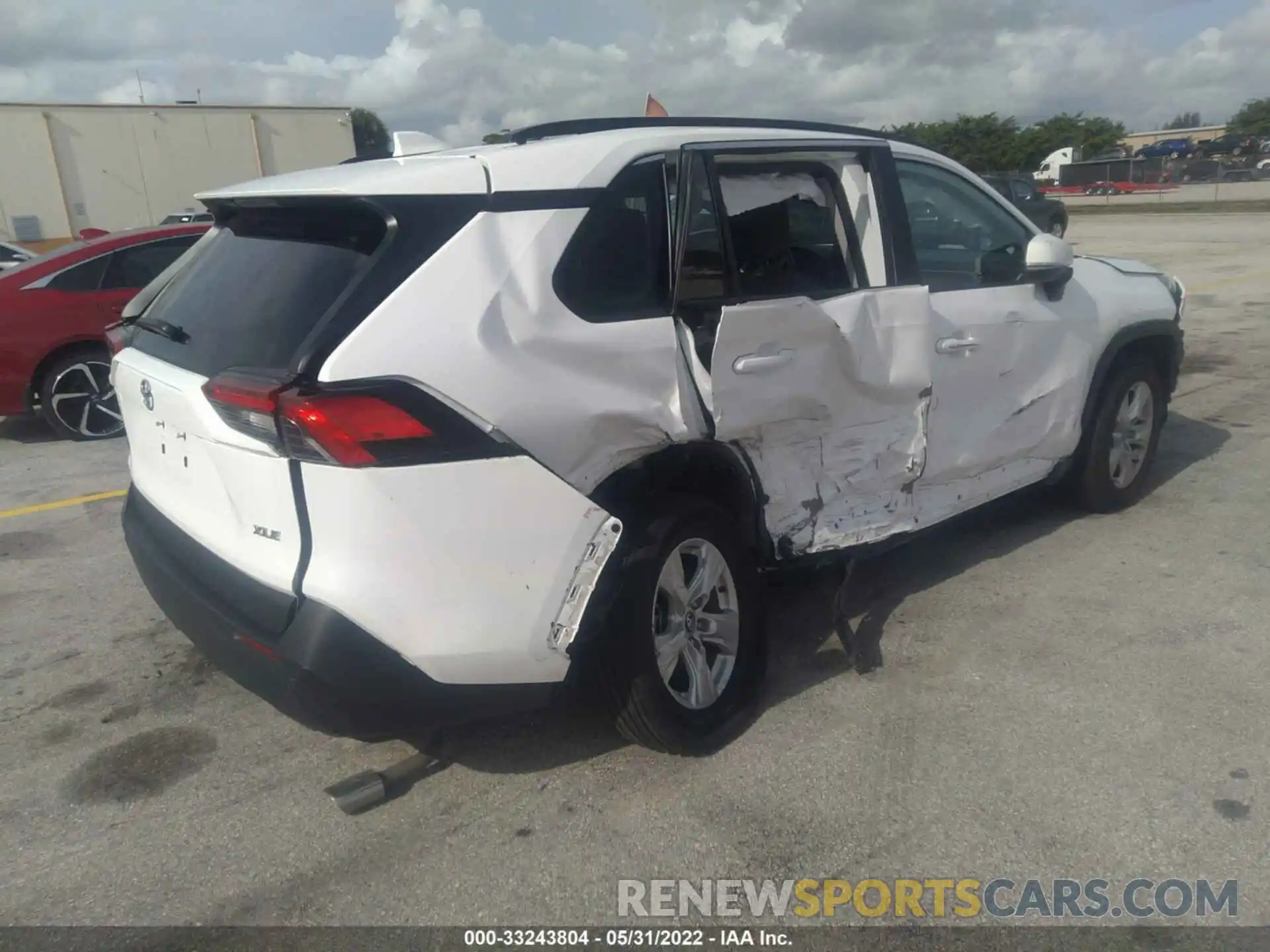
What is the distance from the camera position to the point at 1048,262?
4250 millimetres

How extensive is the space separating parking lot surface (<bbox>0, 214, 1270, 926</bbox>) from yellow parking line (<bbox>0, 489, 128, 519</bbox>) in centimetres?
136

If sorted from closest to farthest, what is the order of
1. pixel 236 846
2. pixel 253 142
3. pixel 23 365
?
pixel 236 846
pixel 23 365
pixel 253 142

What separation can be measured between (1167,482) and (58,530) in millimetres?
6350

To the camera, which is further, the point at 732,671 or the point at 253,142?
the point at 253,142

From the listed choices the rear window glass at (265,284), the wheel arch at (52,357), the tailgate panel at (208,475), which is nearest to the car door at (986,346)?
the rear window glass at (265,284)

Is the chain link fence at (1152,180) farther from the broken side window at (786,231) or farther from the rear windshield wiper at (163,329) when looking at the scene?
the rear windshield wiper at (163,329)

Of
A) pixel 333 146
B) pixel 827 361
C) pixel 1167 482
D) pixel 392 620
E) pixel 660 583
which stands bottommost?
pixel 1167 482

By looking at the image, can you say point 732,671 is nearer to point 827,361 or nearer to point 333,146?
point 827,361

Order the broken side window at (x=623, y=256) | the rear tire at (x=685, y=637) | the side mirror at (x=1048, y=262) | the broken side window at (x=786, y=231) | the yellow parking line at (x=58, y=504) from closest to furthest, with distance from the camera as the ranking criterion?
the broken side window at (x=623, y=256), the rear tire at (x=685, y=637), the broken side window at (x=786, y=231), the side mirror at (x=1048, y=262), the yellow parking line at (x=58, y=504)

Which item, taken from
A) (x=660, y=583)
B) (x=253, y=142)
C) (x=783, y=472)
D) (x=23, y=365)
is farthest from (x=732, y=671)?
(x=253, y=142)

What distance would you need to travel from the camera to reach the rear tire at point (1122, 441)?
5008mm

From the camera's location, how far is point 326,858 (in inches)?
111

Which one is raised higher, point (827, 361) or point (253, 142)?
point (253, 142)

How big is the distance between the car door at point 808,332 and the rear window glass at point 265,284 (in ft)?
3.34
